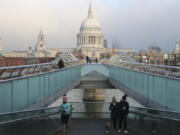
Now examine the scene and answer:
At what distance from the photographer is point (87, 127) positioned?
15.3 metres

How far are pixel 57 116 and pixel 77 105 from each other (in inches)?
176

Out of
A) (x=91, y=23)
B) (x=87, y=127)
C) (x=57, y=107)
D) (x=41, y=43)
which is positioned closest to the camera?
(x=57, y=107)

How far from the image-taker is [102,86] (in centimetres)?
3681

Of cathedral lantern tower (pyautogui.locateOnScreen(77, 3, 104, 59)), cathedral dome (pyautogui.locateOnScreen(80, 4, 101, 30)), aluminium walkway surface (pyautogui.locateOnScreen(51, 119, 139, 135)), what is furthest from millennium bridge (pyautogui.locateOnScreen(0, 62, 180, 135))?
cathedral dome (pyautogui.locateOnScreen(80, 4, 101, 30))

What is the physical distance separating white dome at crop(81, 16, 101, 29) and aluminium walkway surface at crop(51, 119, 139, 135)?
5532 inches

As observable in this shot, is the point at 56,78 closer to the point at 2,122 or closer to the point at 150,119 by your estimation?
the point at 150,119

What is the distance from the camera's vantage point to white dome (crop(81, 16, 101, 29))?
159 m

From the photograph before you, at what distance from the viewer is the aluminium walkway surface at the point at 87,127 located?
1354cm

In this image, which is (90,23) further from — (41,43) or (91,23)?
(41,43)

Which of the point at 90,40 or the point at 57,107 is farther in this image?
the point at 90,40

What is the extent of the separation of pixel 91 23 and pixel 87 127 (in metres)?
147

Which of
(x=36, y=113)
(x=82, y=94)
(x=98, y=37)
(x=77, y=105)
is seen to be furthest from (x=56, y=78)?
(x=98, y=37)

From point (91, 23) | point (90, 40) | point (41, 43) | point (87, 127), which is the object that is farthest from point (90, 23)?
point (87, 127)

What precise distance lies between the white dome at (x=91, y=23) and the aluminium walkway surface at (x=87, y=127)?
140516mm
